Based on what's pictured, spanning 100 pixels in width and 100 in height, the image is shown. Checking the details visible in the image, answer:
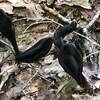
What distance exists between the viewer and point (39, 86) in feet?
7.95

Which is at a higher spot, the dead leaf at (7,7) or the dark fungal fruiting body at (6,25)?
the dark fungal fruiting body at (6,25)

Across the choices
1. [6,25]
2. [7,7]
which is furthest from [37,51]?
[7,7]

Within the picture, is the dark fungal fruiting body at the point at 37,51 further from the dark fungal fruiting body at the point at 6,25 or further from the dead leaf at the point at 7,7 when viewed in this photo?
the dead leaf at the point at 7,7

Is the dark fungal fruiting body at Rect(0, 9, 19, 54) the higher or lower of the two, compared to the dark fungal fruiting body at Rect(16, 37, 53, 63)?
higher

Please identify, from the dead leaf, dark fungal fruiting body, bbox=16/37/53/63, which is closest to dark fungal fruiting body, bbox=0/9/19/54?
dark fungal fruiting body, bbox=16/37/53/63

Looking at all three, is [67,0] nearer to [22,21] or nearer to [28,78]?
[22,21]

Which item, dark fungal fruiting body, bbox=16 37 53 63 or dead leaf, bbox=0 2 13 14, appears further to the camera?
dead leaf, bbox=0 2 13 14

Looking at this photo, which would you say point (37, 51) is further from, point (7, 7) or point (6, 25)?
point (7, 7)

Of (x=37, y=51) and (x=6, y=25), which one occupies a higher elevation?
(x=6, y=25)

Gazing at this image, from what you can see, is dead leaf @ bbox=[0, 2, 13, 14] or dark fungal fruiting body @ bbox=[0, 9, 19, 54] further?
dead leaf @ bbox=[0, 2, 13, 14]

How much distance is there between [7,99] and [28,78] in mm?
245

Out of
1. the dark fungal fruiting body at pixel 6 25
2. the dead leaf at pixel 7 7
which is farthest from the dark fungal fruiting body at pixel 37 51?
the dead leaf at pixel 7 7

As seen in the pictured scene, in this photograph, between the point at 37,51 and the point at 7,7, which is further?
the point at 7,7

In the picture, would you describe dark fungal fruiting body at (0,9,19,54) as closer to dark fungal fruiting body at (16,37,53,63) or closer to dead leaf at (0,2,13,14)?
dark fungal fruiting body at (16,37,53,63)
